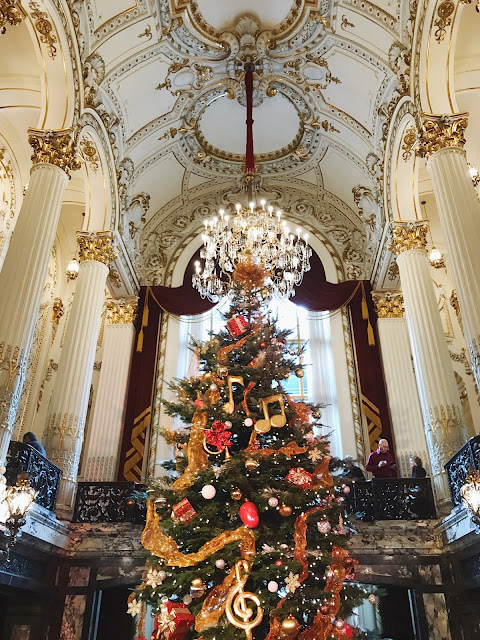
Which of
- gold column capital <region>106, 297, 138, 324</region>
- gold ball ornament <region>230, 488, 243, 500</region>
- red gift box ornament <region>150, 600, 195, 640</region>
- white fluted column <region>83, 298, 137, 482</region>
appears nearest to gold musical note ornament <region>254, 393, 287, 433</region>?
gold ball ornament <region>230, 488, 243, 500</region>

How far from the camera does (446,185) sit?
23.3ft

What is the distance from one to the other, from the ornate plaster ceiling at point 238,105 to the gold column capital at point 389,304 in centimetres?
83

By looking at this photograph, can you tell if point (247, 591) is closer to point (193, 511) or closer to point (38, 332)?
point (193, 511)

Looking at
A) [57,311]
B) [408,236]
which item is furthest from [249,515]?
[57,311]

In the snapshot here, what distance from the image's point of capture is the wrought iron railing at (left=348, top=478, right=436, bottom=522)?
7.14 metres

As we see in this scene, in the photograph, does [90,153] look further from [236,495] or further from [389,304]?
[236,495]

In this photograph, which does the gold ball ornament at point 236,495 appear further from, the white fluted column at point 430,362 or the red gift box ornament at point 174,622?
the white fluted column at point 430,362

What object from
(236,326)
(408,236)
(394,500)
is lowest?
(394,500)

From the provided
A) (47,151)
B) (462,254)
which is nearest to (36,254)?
(47,151)

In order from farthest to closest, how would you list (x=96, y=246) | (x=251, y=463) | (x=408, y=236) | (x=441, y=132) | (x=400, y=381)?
(x=400, y=381), (x=96, y=246), (x=408, y=236), (x=441, y=132), (x=251, y=463)

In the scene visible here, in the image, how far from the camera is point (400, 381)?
415 inches

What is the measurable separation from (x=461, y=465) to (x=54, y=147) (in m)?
7.06

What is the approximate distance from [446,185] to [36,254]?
558cm

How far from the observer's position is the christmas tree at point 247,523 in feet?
12.7
